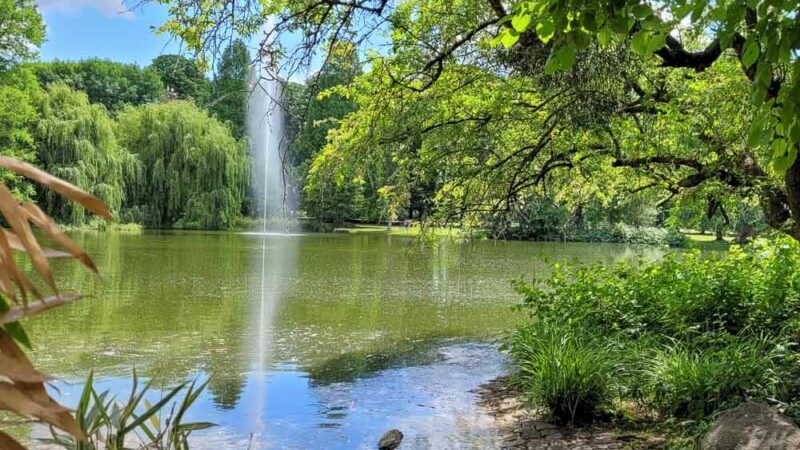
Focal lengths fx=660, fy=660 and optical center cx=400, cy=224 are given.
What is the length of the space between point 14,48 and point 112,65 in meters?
26.9

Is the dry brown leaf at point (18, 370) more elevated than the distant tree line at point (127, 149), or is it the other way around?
the distant tree line at point (127, 149)

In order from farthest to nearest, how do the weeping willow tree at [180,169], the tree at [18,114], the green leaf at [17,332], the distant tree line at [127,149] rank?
the weeping willow tree at [180,169]
the distant tree line at [127,149]
the tree at [18,114]
the green leaf at [17,332]

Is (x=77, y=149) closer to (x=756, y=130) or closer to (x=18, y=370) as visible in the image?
(x=756, y=130)

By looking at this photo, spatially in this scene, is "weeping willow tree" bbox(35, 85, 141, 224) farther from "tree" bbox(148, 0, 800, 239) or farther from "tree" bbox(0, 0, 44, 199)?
"tree" bbox(148, 0, 800, 239)

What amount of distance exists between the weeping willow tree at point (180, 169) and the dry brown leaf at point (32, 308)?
2878cm

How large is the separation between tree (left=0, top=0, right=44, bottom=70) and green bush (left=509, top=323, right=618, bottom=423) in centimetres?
2381

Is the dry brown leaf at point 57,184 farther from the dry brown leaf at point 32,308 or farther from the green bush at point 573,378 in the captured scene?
the green bush at point 573,378

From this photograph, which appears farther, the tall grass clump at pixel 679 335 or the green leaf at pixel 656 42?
the tall grass clump at pixel 679 335

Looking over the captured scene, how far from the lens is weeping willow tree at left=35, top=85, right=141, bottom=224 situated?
2338 cm

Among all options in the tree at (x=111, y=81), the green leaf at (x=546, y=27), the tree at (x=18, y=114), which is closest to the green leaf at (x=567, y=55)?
A: the green leaf at (x=546, y=27)

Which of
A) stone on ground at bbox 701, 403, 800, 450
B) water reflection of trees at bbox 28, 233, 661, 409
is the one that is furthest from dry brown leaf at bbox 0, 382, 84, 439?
stone on ground at bbox 701, 403, 800, 450

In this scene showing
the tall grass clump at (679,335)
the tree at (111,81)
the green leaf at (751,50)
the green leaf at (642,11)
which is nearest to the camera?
the green leaf at (642,11)

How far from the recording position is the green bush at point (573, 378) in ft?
15.5

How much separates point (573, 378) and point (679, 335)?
1.14m
